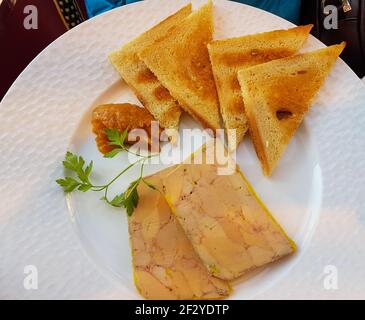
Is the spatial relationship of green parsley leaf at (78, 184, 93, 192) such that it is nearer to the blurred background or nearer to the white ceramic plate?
the white ceramic plate

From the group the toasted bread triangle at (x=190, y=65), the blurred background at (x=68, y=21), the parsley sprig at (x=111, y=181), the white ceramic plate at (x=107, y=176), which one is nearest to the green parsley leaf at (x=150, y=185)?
→ the parsley sprig at (x=111, y=181)

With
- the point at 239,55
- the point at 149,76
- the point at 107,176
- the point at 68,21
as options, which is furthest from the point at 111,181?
the point at 68,21

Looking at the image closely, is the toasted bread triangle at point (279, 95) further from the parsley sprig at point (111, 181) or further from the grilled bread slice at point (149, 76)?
the parsley sprig at point (111, 181)

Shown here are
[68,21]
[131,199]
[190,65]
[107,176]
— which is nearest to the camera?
[131,199]

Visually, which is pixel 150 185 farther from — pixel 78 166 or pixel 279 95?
pixel 279 95

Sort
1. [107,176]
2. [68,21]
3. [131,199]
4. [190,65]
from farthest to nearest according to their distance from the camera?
1. [68,21]
2. [190,65]
3. [107,176]
4. [131,199]
